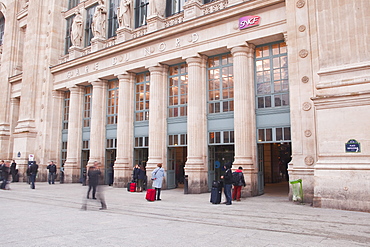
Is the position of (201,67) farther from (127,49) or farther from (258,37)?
(127,49)

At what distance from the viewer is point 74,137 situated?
23.2 meters

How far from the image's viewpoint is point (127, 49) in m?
19.7

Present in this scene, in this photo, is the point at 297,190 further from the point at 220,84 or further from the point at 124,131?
the point at 124,131

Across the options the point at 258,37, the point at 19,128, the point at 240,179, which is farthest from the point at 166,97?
the point at 19,128

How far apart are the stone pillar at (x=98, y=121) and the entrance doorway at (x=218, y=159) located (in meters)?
8.38

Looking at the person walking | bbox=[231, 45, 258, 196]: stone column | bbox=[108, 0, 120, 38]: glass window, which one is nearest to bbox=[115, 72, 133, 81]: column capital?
bbox=[108, 0, 120, 38]: glass window

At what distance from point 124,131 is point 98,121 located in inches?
116

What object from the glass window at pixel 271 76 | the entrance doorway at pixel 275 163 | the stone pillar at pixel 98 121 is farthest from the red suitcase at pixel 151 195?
the entrance doorway at pixel 275 163

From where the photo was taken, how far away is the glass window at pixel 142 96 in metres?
19.7

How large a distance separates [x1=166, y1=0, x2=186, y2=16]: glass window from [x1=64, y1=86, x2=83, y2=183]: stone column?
9320mm

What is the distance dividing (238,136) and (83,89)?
559 inches

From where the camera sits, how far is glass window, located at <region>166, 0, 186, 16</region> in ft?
61.7

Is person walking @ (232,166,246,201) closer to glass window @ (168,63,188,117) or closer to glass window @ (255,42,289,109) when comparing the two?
glass window @ (255,42,289,109)

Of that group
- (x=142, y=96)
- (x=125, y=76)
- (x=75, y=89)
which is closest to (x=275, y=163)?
(x=142, y=96)
